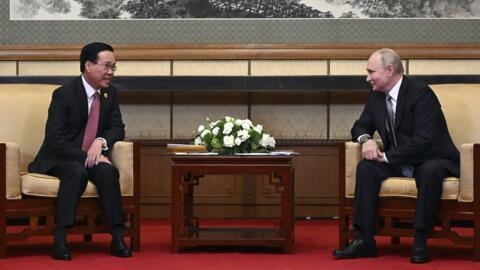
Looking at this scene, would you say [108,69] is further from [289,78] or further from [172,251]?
[289,78]

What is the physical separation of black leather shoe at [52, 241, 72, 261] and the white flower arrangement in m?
1.03

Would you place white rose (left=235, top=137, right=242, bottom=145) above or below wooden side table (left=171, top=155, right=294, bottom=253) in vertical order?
above

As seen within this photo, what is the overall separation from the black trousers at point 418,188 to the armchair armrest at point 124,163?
1.26 metres

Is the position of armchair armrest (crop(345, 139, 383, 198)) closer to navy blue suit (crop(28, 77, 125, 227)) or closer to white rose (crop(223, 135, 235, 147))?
white rose (crop(223, 135, 235, 147))

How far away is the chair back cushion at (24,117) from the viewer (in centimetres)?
580

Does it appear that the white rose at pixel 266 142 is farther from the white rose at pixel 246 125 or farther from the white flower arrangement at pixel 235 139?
the white rose at pixel 246 125

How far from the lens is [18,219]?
5.29m

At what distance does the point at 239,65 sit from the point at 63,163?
7.90 feet

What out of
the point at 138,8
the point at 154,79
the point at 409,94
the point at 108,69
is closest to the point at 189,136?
the point at 154,79

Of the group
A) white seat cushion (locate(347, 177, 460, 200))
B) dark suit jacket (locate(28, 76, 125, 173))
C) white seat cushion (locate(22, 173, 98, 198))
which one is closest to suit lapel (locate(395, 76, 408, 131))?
white seat cushion (locate(347, 177, 460, 200))

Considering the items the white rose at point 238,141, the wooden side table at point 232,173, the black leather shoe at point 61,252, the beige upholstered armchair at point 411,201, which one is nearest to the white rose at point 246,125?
the white rose at point 238,141

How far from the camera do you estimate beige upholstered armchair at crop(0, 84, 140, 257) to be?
5.08 metres

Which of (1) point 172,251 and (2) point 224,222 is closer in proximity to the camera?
(1) point 172,251

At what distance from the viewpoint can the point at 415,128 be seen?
Answer: 209 inches
